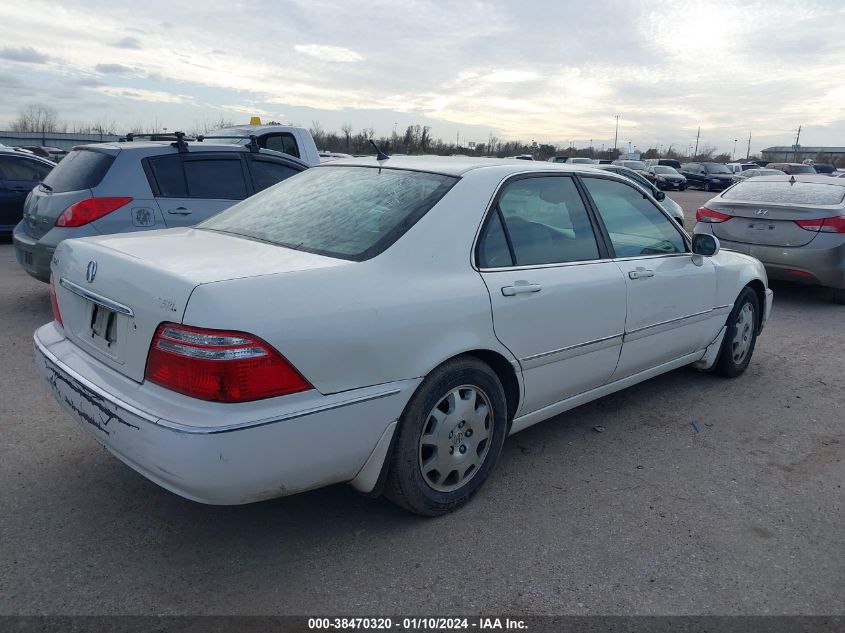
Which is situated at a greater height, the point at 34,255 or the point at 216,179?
the point at 216,179

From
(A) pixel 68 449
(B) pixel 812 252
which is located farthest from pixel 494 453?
(B) pixel 812 252

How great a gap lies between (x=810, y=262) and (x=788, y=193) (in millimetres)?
1030

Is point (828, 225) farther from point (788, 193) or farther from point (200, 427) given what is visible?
point (200, 427)

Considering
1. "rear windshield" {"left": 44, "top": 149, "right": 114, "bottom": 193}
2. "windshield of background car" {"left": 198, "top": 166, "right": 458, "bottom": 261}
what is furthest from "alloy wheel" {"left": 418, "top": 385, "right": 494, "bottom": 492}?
"rear windshield" {"left": 44, "top": 149, "right": 114, "bottom": 193}

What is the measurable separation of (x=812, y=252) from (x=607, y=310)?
525cm

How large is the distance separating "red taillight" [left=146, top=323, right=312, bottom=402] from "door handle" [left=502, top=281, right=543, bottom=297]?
3.82ft

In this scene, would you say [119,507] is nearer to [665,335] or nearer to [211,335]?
[211,335]

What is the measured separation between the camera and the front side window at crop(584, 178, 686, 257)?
404 cm

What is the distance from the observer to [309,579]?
8.83 feet

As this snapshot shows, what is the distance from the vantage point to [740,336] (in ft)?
17.2

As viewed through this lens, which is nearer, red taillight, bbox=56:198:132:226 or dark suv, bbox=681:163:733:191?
red taillight, bbox=56:198:132:226

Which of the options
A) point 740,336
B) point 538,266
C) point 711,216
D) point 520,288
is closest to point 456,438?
point 520,288

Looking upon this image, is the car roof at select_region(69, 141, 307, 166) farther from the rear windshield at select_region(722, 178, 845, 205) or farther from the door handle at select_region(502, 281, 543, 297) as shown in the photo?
the rear windshield at select_region(722, 178, 845, 205)

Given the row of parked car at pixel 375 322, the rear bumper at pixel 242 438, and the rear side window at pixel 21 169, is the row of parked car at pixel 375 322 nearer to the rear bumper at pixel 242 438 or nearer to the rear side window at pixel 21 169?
the rear bumper at pixel 242 438
